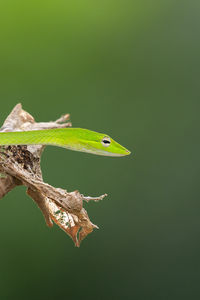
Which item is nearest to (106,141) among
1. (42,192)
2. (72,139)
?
(72,139)

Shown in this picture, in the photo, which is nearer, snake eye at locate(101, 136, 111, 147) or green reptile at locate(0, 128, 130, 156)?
green reptile at locate(0, 128, 130, 156)

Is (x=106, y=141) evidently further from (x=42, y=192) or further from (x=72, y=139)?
(x=42, y=192)

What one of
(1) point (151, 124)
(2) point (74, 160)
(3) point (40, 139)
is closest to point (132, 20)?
(1) point (151, 124)

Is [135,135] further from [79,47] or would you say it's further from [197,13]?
[197,13]

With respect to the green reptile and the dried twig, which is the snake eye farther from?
the dried twig

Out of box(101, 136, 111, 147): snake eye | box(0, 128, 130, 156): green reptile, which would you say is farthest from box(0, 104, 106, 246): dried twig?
box(101, 136, 111, 147): snake eye

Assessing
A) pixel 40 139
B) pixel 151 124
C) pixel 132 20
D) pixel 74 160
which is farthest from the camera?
pixel 132 20
